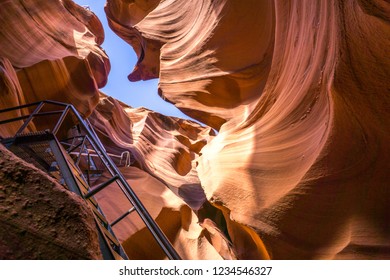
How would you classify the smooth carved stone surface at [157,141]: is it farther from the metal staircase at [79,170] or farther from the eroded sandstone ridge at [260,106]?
the metal staircase at [79,170]

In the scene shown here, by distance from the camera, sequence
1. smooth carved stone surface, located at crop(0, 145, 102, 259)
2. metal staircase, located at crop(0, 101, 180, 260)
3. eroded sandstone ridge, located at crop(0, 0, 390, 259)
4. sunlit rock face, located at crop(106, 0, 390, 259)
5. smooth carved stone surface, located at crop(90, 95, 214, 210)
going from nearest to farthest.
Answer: smooth carved stone surface, located at crop(0, 145, 102, 259) → metal staircase, located at crop(0, 101, 180, 260) → sunlit rock face, located at crop(106, 0, 390, 259) → eroded sandstone ridge, located at crop(0, 0, 390, 259) → smooth carved stone surface, located at crop(90, 95, 214, 210)

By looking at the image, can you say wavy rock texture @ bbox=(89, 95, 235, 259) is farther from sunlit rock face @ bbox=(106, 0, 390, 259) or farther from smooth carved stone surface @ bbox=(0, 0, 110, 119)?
smooth carved stone surface @ bbox=(0, 0, 110, 119)

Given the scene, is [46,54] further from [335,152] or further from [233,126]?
[335,152]

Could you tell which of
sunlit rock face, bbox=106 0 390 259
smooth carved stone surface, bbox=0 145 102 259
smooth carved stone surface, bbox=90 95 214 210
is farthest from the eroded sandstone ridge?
smooth carved stone surface, bbox=0 145 102 259

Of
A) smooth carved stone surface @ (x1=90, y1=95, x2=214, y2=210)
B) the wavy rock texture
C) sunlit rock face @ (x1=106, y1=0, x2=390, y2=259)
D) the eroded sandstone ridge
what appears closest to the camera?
sunlit rock face @ (x1=106, y1=0, x2=390, y2=259)

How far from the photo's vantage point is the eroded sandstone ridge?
14.0ft

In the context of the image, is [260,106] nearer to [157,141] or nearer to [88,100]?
[88,100]

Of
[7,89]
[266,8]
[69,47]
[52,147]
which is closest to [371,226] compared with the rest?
[52,147]

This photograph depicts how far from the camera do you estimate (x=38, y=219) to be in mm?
1872

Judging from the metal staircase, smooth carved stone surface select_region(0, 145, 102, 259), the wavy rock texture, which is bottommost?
the wavy rock texture

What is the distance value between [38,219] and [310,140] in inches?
160

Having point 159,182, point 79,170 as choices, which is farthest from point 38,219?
point 159,182

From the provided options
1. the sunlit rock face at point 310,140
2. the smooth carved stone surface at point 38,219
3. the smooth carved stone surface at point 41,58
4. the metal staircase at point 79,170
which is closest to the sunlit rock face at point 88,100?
the smooth carved stone surface at point 41,58

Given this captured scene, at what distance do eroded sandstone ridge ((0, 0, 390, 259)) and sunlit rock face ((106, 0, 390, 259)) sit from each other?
16 millimetres
